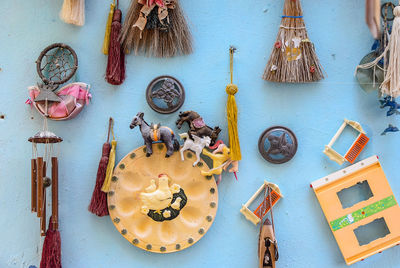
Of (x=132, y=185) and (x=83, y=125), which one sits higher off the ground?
(x=83, y=125)

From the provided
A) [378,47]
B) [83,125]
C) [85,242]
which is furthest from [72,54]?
[378,47]

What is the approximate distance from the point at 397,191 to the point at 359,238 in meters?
0.24

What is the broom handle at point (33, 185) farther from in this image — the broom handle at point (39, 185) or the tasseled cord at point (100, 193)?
the tasseled cord at point (100, 193)

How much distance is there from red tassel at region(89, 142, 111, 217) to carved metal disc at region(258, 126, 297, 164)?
60 cm

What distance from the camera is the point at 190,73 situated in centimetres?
178

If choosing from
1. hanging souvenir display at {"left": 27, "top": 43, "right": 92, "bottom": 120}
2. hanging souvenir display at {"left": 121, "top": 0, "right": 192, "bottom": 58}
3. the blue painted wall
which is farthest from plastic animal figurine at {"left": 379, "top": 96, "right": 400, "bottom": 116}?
hanging souvenir display at {"left": 27, "top": 43, "right": 92, "bottom": 120}

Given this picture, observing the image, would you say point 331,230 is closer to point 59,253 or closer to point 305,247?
point 305,247

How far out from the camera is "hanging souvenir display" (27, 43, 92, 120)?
1.70m

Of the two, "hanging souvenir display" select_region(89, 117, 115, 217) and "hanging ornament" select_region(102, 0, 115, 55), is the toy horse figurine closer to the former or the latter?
"hanging souvenir display" select_region(89, 117, 115, 217)

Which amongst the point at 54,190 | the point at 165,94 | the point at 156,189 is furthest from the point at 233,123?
the point at 54,190

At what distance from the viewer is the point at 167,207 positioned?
1716 millimetres

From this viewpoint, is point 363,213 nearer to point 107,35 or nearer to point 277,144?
point 277,144

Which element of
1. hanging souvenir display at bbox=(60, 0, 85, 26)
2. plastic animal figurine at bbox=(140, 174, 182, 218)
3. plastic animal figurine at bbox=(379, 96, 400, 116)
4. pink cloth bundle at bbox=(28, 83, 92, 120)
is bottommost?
plastic animal figurine at bbox=(140, 174, 182, 218)

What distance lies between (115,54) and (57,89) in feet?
0.89
